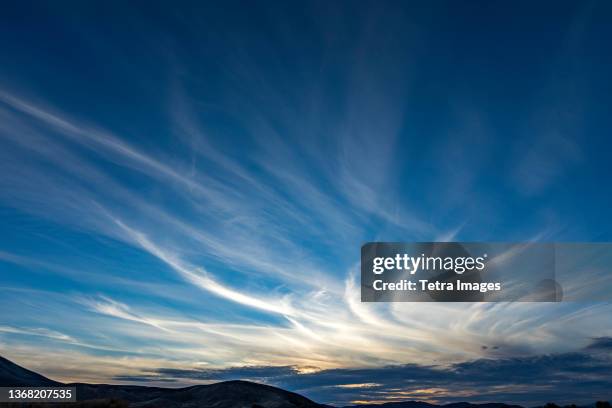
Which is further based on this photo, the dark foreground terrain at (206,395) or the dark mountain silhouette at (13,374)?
the dark mountain silhouette at (13,374)

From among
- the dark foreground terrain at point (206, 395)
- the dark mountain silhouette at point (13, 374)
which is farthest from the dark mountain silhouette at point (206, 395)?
the dark mountain silhouette at point (13, 374)

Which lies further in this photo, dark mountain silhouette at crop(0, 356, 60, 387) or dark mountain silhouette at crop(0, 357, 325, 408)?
dark mountain silhouette at crop(0, 356, 60, 387)

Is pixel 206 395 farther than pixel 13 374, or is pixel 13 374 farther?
pixel 13 374

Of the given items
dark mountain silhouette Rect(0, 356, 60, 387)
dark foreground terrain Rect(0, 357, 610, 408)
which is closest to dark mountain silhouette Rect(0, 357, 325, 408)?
dark foreground terrain Rect(0, 357, 610, 408)

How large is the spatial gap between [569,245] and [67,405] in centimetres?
4960

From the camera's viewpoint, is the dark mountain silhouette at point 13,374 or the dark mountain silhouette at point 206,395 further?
the dark mountain silhouette at point 13,374

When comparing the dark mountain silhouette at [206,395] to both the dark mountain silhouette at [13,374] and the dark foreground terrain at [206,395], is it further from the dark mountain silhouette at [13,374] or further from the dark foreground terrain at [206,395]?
the dark mountain silhouette at [13,374]

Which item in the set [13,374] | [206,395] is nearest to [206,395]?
[206,395]

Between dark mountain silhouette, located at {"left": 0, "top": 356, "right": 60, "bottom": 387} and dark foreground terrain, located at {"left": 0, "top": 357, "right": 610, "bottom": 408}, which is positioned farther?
dark mountain silhouette, located at {"left": 0, "top": 356, "right": 60, "bottom": 387}

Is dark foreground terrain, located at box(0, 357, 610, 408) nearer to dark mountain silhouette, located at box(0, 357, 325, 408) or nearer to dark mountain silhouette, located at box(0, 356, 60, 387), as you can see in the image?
dark mountain silhouette, located at box(0, 357, 325, 408)

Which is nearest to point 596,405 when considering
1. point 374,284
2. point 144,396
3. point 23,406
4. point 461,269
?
point 461,269

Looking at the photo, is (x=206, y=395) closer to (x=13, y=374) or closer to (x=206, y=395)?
(x=206, y=395)

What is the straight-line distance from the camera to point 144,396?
101812 millimetres

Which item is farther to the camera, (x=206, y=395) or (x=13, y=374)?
(x=13, y=374)
